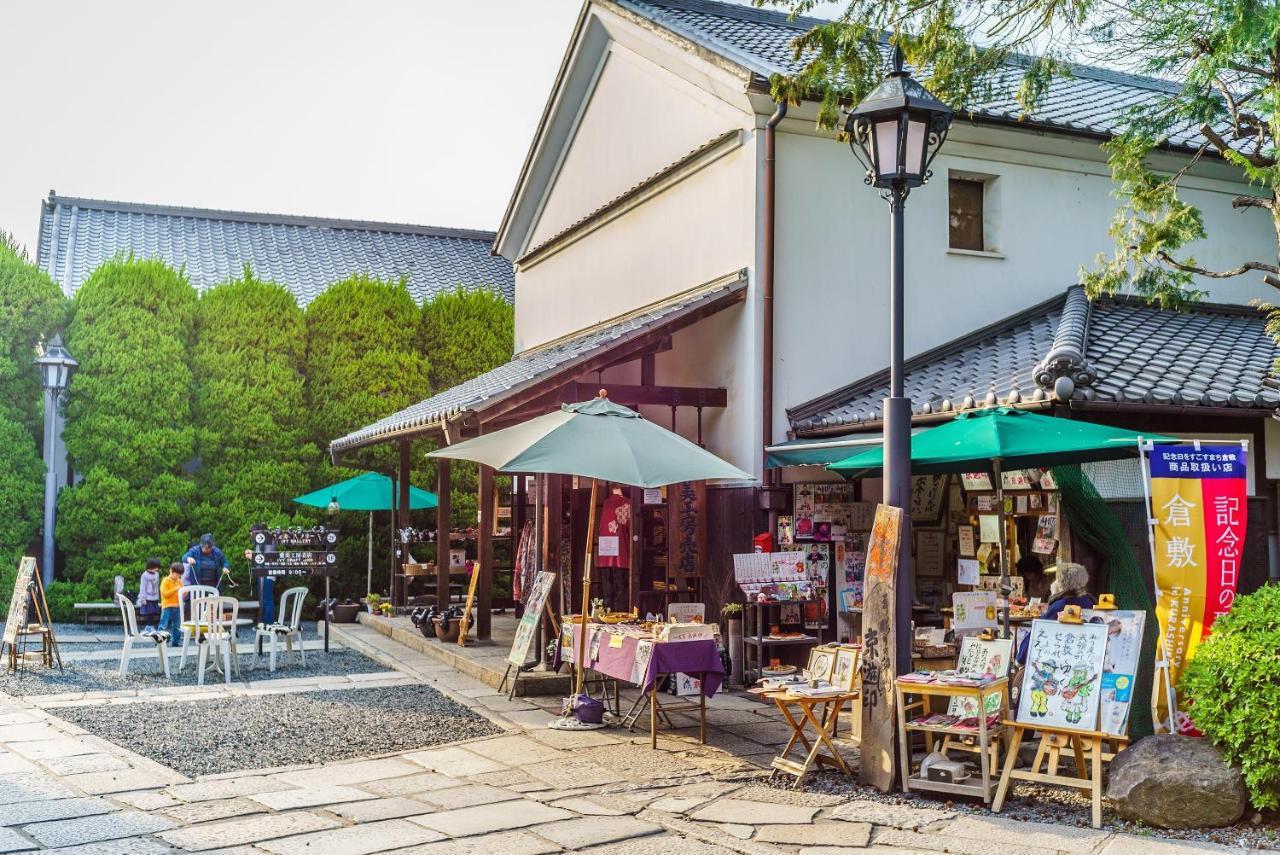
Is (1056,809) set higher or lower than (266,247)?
lower

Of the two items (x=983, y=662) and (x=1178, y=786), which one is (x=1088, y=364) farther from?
(x=1178, y=786)

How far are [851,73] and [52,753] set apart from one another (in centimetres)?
808

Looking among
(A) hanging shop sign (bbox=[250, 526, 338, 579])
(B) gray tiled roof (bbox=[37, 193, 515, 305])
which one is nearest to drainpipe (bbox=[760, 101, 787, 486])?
(A) hanging shop sign (bbox=[250, 526, 338, 579])

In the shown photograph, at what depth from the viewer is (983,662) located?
23.2 feet

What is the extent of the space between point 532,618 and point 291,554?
4.81 m

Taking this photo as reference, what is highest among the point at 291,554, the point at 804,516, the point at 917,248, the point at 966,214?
the point at 966,214

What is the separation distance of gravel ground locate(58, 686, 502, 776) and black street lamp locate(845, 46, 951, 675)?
3.67 meters

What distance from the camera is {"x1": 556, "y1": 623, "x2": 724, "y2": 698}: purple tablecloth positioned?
8172 mm

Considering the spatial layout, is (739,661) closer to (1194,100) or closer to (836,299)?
(836,299)

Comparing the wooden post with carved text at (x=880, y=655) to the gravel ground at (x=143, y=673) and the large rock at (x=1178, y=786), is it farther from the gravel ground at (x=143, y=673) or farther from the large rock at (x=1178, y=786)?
the gravel ground at (x=143, y=673)

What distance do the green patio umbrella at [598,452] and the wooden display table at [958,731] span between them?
2.53 meters

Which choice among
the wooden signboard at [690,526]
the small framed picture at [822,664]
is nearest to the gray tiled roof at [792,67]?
the wooden signboard at [690,526]

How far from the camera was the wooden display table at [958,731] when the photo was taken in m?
6.51

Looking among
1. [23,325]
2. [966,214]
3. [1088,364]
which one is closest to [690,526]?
[1088,364]
